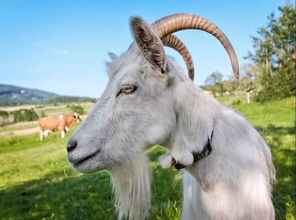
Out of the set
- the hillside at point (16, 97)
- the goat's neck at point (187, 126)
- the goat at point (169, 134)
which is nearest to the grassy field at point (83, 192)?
the goat at point (169, 134)

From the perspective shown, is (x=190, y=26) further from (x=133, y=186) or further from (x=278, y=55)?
(x=278, y=55)

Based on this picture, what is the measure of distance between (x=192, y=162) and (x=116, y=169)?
50 centimetres

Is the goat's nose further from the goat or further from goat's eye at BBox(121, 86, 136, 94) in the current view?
goat's eye at BBox(121, 86, 136, 94)

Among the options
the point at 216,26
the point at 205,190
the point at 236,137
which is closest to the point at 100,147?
the point at 205,190

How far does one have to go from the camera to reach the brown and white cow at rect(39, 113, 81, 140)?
23.5 meters

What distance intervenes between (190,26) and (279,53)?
34.6 m

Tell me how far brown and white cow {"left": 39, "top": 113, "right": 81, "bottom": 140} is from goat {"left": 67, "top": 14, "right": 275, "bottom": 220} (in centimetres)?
2181

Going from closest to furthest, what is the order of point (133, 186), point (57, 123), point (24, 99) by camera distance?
point (133, 186) < point (57, 123) < point (24, 99)

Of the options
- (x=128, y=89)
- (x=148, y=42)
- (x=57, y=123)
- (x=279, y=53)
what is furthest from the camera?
(x=279, y=53)

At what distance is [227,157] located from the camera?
2.05 m

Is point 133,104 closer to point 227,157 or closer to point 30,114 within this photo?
point 227,157

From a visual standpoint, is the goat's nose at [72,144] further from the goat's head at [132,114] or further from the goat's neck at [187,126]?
the goat's neck at [187,126]

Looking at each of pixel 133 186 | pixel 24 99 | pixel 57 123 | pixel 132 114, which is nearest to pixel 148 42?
pixel 132 114

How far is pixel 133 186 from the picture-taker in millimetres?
2260
